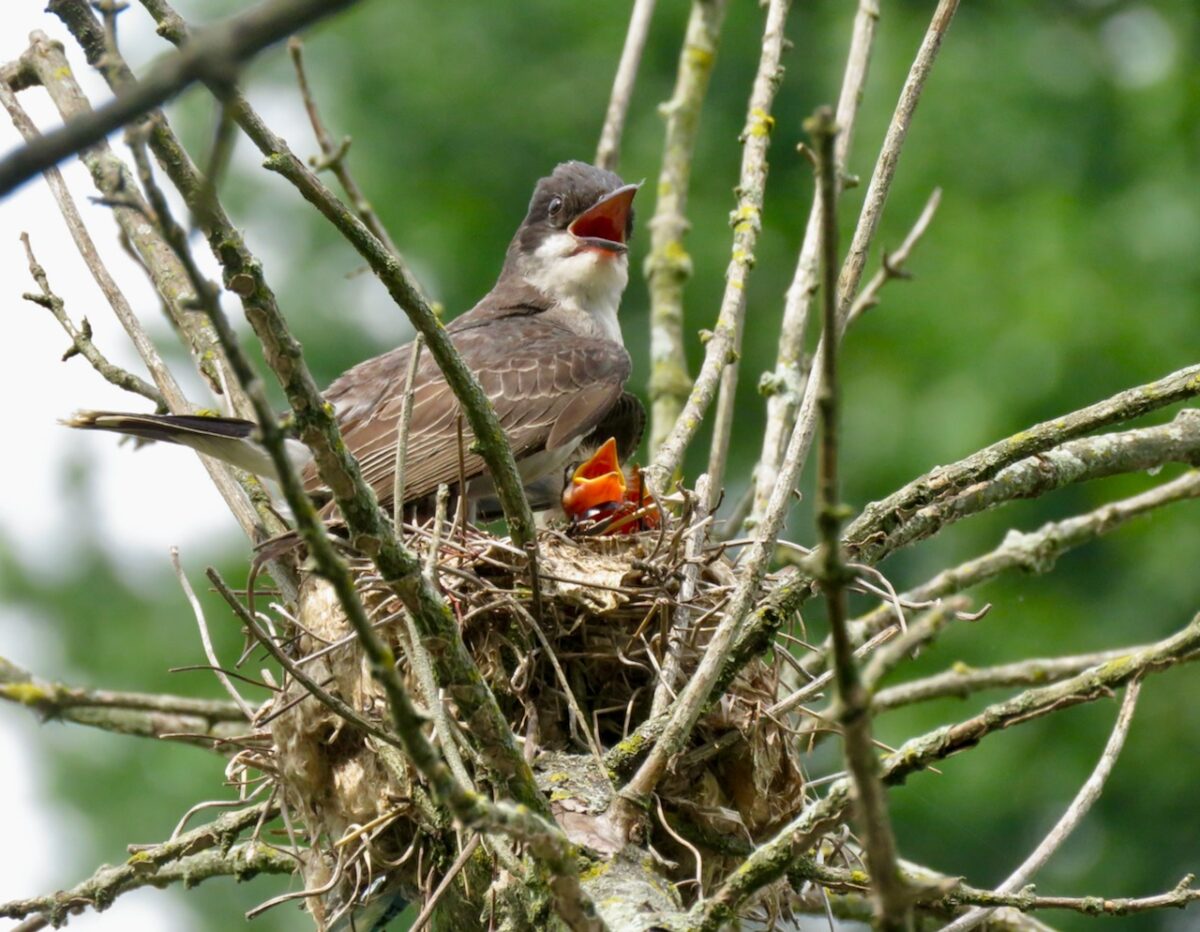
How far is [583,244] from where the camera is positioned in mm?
6473

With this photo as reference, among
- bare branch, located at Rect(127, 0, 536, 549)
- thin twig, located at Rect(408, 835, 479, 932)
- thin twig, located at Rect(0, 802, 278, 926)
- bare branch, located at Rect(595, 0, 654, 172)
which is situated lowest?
thin twig, located at Rect(408, 835, 479, 932)

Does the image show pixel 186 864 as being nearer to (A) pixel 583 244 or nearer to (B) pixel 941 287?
(A) pixel 583 244

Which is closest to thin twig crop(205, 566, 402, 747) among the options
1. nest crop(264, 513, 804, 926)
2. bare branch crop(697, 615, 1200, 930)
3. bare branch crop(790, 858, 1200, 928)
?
nest crop(264, 513, 804, 926)

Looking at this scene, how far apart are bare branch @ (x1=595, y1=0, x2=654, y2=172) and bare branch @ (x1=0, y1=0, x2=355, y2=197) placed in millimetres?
4586

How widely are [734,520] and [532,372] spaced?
1.00 metres

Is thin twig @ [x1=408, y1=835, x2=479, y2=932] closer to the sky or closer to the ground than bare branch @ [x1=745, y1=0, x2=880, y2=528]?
closer to the ground

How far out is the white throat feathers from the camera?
6469 millimetres

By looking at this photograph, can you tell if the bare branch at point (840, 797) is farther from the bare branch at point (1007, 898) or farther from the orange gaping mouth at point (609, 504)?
the orange gaping mouth at point (609, 504)

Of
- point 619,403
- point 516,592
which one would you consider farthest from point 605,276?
point 516,592

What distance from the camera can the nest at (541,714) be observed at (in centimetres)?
347

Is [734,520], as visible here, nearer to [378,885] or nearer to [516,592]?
[516,592]

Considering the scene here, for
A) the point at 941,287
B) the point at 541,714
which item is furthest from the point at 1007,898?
the point at 941,287

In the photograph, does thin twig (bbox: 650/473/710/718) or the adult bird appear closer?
thin twig (bbox: 650/473/710/718)

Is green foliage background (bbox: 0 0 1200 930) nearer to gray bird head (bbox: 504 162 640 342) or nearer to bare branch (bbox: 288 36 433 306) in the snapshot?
gray bird head (bbox: 504 162 640 342)
